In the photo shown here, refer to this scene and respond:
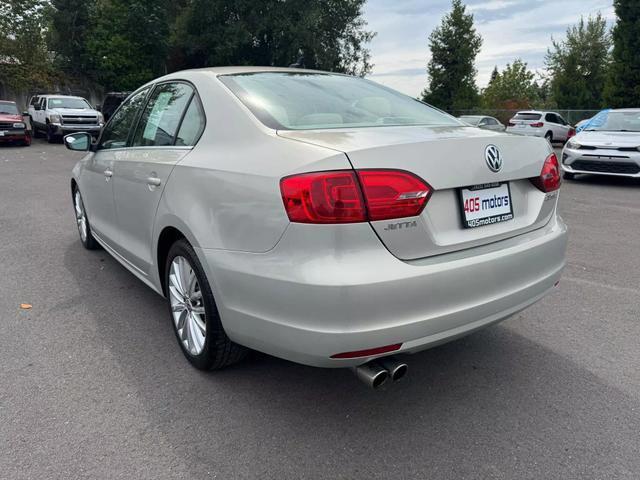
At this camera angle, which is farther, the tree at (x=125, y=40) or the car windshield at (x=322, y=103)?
A: the tree at (x=125, y=40)

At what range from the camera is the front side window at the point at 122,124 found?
3.91 m

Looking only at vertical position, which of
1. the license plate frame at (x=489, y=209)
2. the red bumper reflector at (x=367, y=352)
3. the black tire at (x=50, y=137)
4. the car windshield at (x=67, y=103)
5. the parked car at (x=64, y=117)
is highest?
the car windshield at (x=67, y=103)

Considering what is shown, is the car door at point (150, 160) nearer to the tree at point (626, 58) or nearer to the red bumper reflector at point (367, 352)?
the red bumper reflector at point (367, 352)

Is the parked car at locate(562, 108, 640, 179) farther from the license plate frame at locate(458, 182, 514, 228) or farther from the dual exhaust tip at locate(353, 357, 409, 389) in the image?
the dual exhaust tip at locate(353, 357, 409, 389)

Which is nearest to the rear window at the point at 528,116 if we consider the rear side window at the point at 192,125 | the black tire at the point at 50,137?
the black tire at the point at 50,137

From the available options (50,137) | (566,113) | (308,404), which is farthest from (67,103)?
(566,113)

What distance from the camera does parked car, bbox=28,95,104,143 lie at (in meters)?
20.0

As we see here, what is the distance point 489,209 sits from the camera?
98.0 inches

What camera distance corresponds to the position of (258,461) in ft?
7.51

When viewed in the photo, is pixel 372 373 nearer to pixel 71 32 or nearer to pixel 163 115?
pixel 163 115

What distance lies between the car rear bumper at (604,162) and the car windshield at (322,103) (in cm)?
820

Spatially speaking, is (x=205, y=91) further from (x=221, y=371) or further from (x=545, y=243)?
(x=545, y=243)

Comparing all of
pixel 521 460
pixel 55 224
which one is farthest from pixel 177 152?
pixel 55 224

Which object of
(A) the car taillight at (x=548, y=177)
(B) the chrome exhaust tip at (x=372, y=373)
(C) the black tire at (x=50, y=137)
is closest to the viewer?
(B) the chrome exhaust tip at (x=372, y=373)
